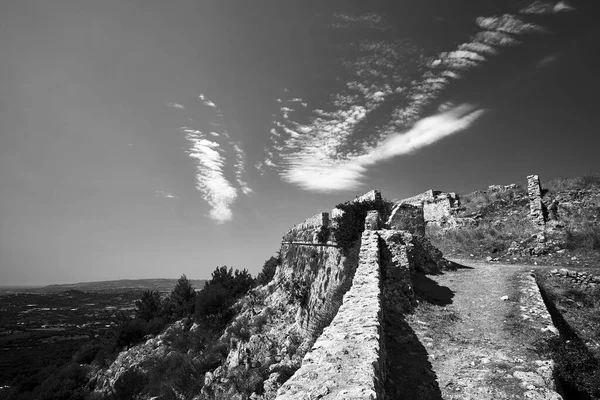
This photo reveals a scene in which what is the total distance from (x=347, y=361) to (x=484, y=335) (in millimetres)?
3974

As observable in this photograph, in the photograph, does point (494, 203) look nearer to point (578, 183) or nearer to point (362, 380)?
point (578, 183)

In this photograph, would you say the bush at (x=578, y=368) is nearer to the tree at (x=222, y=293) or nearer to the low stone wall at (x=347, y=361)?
the low stone wall at (x=347, y=361)

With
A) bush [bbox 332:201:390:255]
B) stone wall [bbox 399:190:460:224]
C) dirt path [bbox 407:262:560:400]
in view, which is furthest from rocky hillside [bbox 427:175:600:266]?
bush [bbox 332:201:390:255]

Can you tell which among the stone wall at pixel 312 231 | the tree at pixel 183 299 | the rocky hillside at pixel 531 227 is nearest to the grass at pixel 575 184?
the rocky hillside at pixel 531 227

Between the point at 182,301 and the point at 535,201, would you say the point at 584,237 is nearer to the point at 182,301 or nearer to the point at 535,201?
the point at 535,201

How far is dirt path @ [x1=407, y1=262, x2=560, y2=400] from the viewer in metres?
3.73

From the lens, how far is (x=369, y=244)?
8219 mm

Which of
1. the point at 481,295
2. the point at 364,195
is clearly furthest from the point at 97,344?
the point at 481,295

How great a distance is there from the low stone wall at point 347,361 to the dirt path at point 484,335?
4.36 feet

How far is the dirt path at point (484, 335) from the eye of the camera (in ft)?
12.2

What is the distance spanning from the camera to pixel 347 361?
311 centimetres

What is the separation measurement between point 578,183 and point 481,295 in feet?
51.8

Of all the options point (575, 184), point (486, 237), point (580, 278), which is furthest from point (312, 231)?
point (575, 184)

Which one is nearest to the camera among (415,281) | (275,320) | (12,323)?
(415,281)
